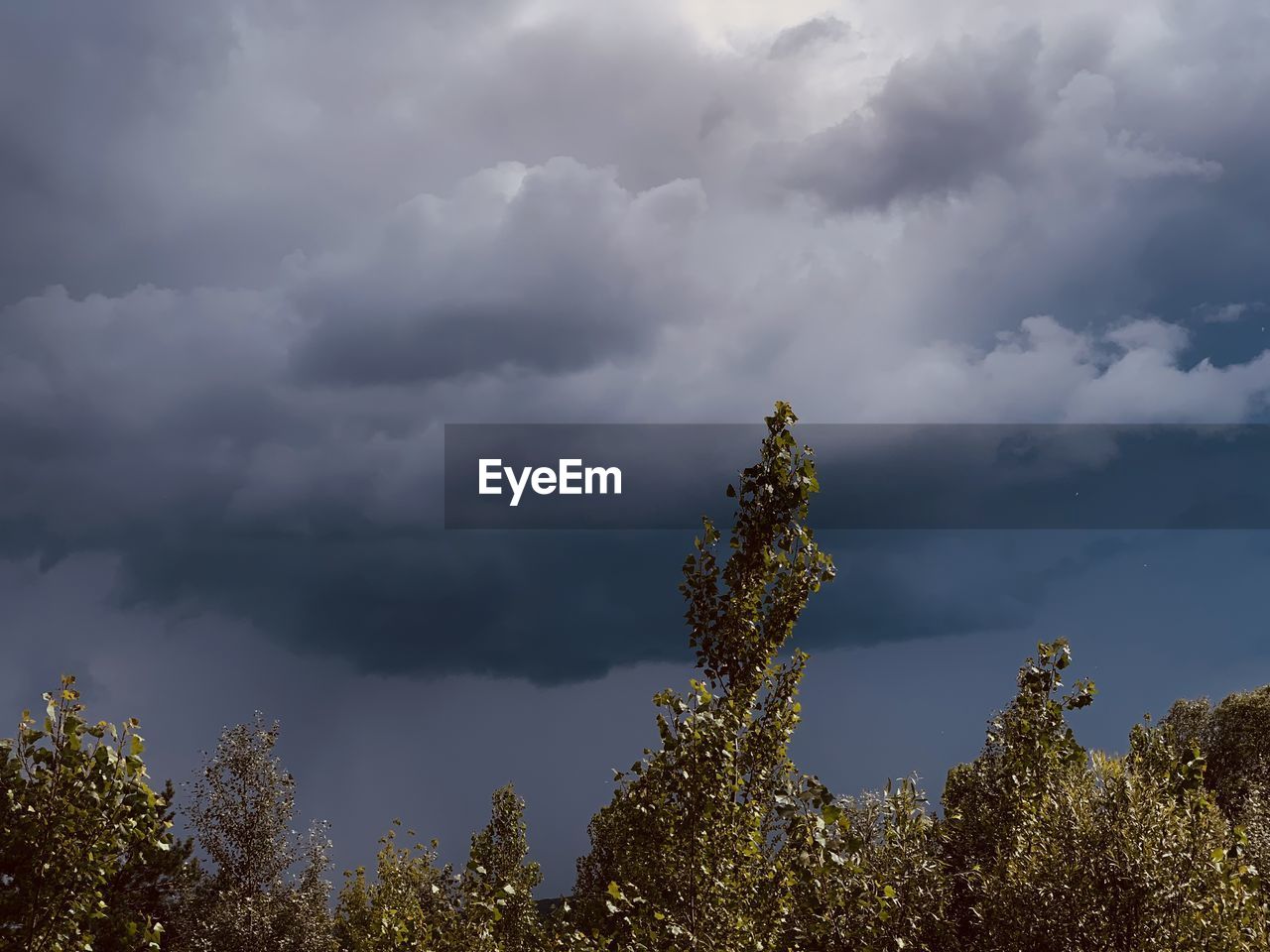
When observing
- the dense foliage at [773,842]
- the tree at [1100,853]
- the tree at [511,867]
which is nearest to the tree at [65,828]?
the dense foliage at [773,842]

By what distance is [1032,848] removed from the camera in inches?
783

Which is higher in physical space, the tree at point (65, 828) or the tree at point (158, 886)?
the tree at point (65, 828)

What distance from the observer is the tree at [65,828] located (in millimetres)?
12273

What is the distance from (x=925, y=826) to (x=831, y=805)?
5.33 metres

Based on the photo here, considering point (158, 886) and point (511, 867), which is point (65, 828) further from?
point (158, 886)

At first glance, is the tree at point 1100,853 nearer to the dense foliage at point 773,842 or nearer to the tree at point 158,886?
the dense foliage at point 773,842

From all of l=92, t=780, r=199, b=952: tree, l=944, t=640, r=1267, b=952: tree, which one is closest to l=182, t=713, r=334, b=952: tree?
l=92, t=780, r=199, b=952: tree

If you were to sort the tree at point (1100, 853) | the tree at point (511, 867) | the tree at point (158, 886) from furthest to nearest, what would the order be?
1. the tree at point (158, 886)
2. the tree at point (511, 867)
3. the tree at point (1100, 853)

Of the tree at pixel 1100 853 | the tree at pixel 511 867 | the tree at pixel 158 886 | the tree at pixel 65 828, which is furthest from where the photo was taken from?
the tree at pixel 158 886

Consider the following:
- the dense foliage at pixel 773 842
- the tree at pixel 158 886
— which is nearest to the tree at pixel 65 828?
the dense foliage at pixel 773 842

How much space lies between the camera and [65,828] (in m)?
12.4

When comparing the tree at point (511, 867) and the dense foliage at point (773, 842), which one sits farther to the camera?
the tree at point (511, 867)

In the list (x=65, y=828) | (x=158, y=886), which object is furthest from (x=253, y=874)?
(x=65, y=828)

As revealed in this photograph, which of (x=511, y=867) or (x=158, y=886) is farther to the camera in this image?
(x=158, y=886)
